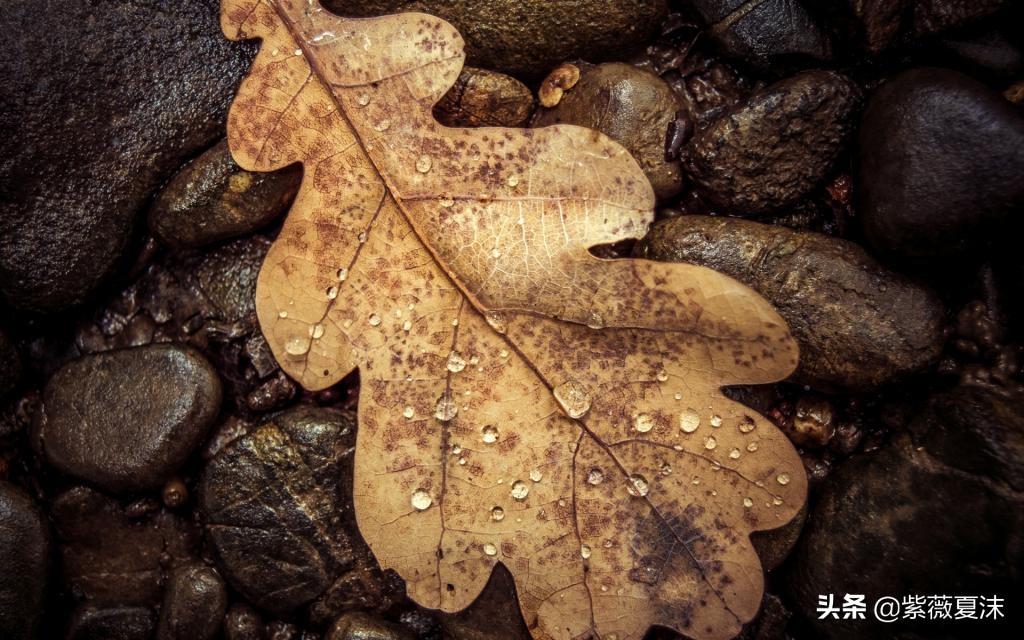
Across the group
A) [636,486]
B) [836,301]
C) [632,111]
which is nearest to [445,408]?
[636,486]

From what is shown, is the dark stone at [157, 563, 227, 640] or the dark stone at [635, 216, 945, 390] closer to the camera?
the dark stone at [635, 216, 945, 390]

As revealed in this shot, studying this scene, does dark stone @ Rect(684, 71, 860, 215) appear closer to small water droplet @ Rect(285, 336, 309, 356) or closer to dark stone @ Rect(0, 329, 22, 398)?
small water droplet @ Rect(285, 336, 309, 356)

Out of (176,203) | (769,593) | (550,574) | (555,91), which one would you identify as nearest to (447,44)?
(555,91)

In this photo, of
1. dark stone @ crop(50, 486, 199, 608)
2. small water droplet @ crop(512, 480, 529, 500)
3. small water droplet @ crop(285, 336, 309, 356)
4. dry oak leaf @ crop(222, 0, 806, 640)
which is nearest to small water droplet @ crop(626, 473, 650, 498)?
dry oak leaf @ crop(222, 0, 806, 640)

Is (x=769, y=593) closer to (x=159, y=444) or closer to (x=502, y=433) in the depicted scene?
(x=502, y=433)

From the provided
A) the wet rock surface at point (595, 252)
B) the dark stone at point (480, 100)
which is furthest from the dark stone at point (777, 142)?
the dark stone at point (480, 100)
